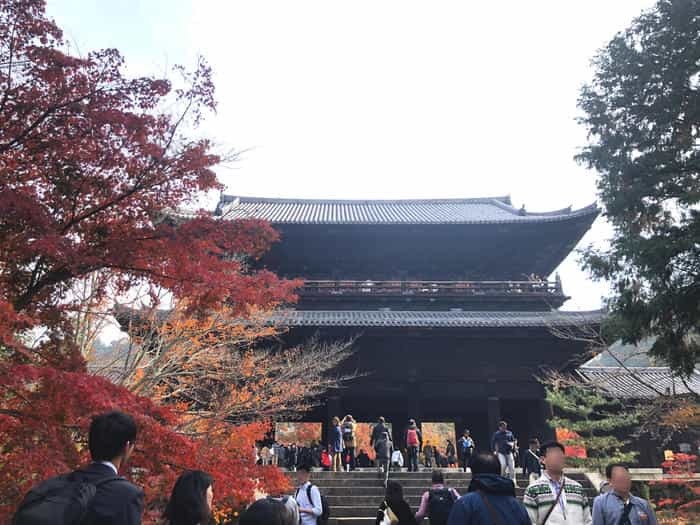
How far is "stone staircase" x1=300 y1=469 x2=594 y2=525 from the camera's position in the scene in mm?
11742

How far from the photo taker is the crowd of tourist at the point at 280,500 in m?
2.24

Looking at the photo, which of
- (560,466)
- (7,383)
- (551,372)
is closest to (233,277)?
(7,383)

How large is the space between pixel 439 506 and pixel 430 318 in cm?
1119

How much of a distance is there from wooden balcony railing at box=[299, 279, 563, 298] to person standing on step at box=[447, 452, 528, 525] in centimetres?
1457

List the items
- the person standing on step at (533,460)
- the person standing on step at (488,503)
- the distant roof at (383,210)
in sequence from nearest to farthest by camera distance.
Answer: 1. the person standing on step at (488,503)
2. the person standing on step at (533,460)
3. the distant roof at (383,210)

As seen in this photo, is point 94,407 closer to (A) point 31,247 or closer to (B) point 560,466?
(A) point 31,247

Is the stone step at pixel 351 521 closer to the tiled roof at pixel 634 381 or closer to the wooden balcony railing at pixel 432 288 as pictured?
the wooden balcony railing at pixel 432 288

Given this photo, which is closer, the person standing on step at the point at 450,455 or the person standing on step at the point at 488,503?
the person standing on step at the point at 488,503

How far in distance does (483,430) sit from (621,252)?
1200 centimetres

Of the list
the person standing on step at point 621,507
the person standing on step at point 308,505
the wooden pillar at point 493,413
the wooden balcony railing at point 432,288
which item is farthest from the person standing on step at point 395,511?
the wooden balcony railing at point 432,288

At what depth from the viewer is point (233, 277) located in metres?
6.63

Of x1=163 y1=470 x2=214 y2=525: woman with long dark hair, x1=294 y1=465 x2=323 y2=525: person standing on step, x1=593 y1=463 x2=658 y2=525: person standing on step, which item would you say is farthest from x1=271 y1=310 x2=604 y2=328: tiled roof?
x1=163 y1=470 x2=214 y2=525: woman with long dark hair

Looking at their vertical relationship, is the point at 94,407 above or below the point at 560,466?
above

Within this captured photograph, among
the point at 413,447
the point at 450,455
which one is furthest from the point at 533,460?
the point at 450,455
